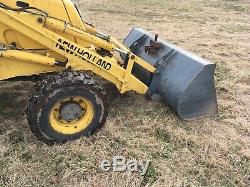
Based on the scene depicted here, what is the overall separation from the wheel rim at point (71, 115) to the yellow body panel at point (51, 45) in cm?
40

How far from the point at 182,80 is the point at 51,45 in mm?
1575

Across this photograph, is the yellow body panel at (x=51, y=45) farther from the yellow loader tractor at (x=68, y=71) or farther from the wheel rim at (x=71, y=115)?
the wheel rim at (x=71, y=115)

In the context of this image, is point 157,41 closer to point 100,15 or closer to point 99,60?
point 99,60


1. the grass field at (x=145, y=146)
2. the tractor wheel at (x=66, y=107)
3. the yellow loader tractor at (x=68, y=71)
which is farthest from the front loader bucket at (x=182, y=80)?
the tractor wheel at (x=66, y=107)

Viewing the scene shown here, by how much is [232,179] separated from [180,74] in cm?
146

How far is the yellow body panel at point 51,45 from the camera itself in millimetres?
4195

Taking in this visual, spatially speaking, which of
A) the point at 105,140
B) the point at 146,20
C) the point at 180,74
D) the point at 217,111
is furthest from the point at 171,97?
the point at 146,20

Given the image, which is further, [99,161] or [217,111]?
[217,111]

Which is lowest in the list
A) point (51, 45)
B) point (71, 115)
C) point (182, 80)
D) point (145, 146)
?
point (145, 146)

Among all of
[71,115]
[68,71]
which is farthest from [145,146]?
[68,71]

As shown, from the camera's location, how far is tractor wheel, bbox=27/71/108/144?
4098mm

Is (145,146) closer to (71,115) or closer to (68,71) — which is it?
(71,115)

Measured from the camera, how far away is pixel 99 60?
444 centimetres

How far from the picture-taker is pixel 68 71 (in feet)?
14.1
